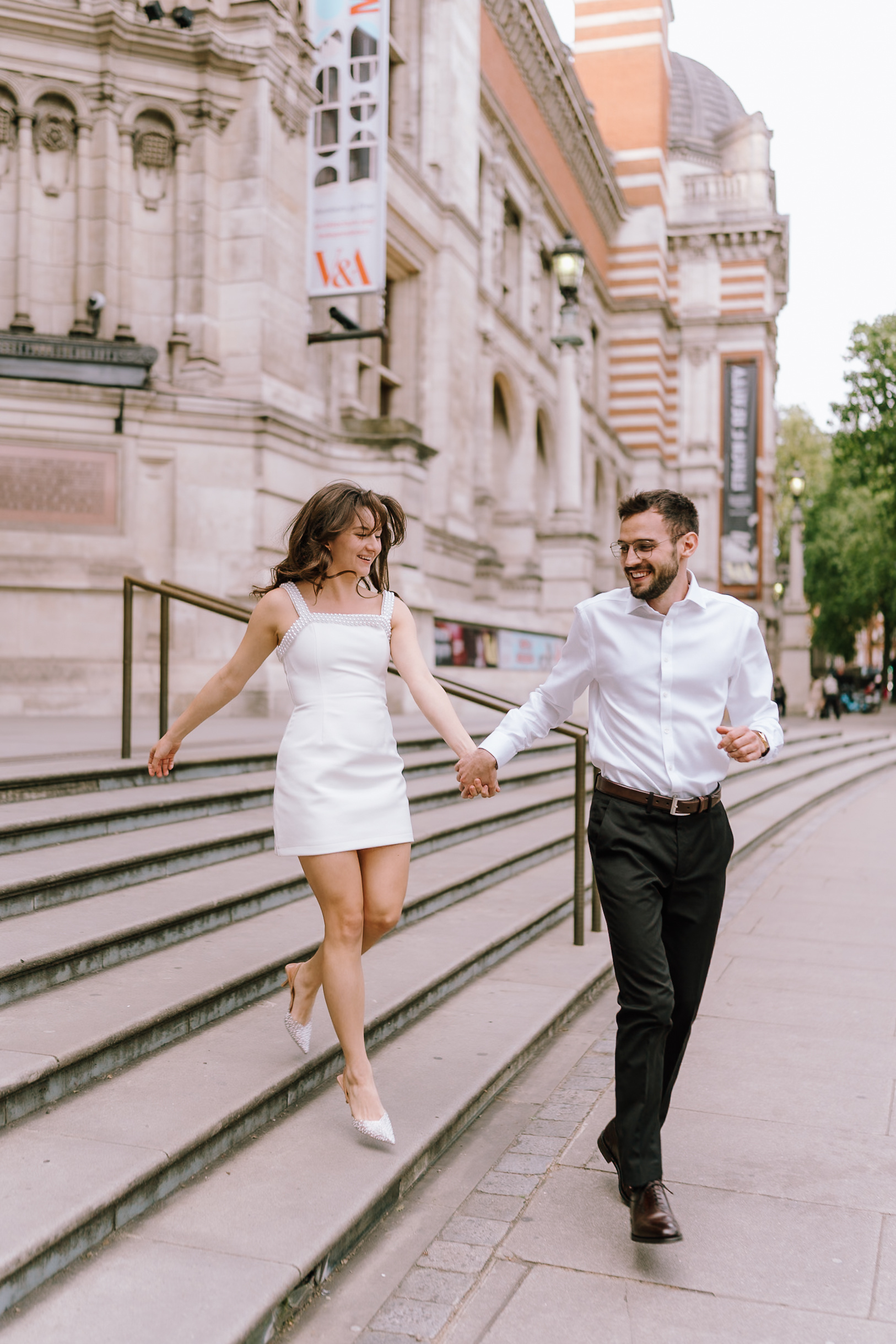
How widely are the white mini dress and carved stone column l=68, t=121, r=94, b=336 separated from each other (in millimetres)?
10138

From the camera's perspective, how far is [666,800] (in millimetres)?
3266

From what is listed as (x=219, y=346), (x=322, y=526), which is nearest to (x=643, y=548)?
(x=322, y=526)

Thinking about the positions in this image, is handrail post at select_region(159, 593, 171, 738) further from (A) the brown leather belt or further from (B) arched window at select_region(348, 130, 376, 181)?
(B) arched window at select_region(348, 130, 376, 181)

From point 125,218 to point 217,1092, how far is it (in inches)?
445

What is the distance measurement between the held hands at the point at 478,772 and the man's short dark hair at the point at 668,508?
30.9 inches

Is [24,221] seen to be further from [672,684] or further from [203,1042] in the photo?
[672,684]

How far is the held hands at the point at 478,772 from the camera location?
3.54m

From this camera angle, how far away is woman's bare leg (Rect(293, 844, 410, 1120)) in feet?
11.4

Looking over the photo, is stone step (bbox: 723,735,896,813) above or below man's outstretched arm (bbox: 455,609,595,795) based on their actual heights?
below

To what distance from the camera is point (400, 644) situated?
3.67m

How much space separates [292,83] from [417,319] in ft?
25.2

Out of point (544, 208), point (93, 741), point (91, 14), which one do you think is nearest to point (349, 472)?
point (91, 14)

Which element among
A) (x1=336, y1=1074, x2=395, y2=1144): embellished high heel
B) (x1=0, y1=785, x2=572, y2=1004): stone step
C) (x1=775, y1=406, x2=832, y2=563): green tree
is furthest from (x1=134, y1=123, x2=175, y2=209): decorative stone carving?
(x1=775, y1=406, x2=832, y2=563): green tree

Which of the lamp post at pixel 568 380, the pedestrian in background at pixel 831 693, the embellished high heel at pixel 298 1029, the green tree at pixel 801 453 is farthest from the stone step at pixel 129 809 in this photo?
the green tree at pixel 801 453
